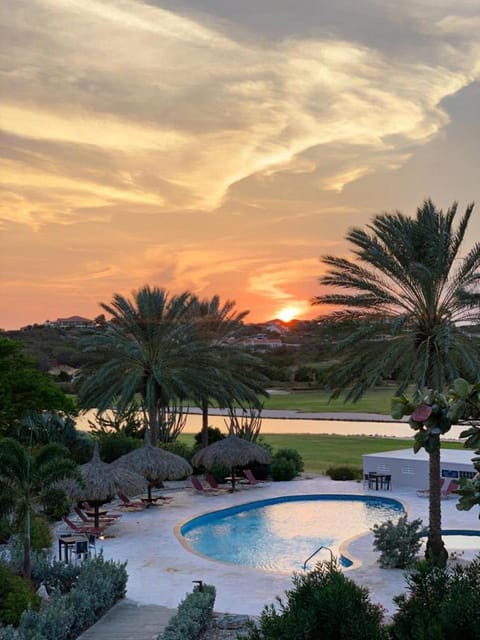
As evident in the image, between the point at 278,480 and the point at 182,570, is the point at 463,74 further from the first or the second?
the point at 278,480

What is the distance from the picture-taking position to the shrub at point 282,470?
1282 inches

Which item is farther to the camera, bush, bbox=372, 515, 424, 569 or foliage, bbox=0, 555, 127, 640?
bush, bbox=372, 515, 424, 569

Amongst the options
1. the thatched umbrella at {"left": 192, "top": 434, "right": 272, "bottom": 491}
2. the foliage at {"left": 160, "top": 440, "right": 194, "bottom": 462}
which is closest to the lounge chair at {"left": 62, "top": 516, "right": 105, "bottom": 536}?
the thatched umbrella at {"left": 192, "top": 434, "right": 272, "bottom": 491}

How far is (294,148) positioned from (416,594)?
14.1 m

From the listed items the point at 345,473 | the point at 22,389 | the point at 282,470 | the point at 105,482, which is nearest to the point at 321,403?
the point at 345,473

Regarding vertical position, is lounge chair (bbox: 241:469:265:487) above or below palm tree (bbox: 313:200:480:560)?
below

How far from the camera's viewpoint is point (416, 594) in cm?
754

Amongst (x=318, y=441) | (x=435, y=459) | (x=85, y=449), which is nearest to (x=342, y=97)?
(x=435, y=459)

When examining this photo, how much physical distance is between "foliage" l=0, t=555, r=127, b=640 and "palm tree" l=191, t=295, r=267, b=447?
17.1m

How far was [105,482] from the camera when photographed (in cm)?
2338

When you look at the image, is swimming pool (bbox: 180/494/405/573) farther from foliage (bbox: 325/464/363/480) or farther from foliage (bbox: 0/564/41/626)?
foliage (bbox: 0/564/41/626)

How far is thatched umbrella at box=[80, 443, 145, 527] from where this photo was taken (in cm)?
2303

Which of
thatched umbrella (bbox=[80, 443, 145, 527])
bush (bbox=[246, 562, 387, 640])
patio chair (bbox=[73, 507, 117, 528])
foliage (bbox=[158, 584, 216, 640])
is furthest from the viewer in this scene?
patio chair (bbox=[73, 507, 117, 528])

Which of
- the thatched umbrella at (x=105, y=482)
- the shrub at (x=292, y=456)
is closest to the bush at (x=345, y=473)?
the shrub at (x=292, y=456)
